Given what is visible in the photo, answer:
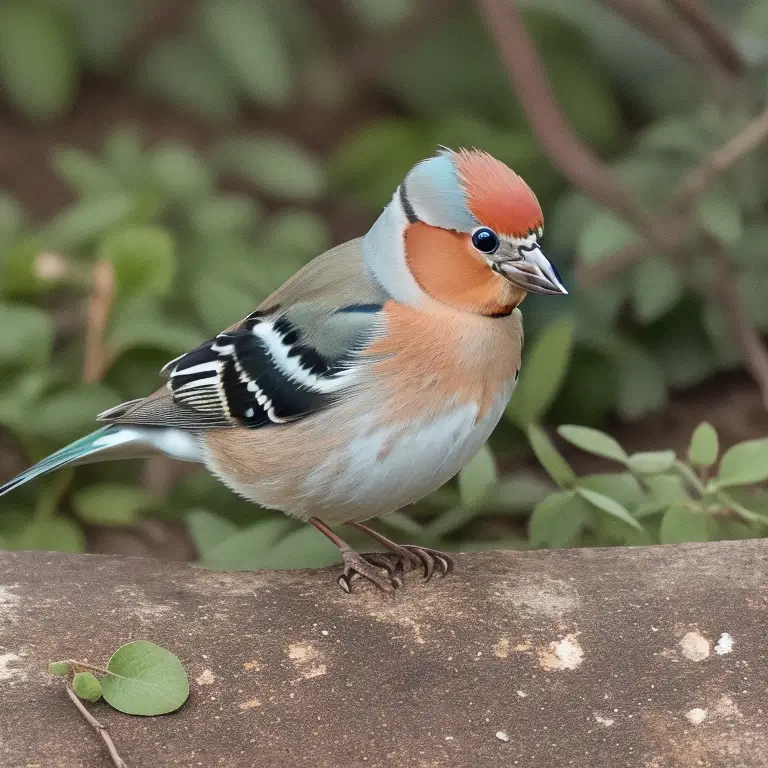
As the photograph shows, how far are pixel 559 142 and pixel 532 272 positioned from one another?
1.86 meters

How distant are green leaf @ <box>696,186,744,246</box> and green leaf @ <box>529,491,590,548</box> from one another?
1.41 metres

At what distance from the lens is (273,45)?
19.2ft

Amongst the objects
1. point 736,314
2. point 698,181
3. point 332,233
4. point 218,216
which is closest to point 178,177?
point 218,216

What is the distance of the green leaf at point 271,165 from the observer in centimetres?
570

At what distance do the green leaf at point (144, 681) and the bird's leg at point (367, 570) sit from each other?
0.62 m

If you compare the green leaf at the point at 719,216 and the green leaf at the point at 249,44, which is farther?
the green leaf at the point at 249,44

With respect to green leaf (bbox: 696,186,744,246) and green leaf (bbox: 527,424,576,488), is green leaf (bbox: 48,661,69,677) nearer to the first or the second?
green leaf (bbox: 527,424,576,488)

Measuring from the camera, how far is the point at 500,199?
2.75m

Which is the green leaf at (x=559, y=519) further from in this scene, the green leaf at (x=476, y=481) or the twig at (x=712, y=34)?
the twig at (x=712, y=34)

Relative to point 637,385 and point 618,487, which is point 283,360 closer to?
point 618,487

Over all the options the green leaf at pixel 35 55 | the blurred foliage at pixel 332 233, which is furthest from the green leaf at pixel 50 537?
the green leaf at pixel 35 55

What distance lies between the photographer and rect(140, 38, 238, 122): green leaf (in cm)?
634

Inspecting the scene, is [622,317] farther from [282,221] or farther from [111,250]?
[111,250]

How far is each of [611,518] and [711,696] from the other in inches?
33.7
